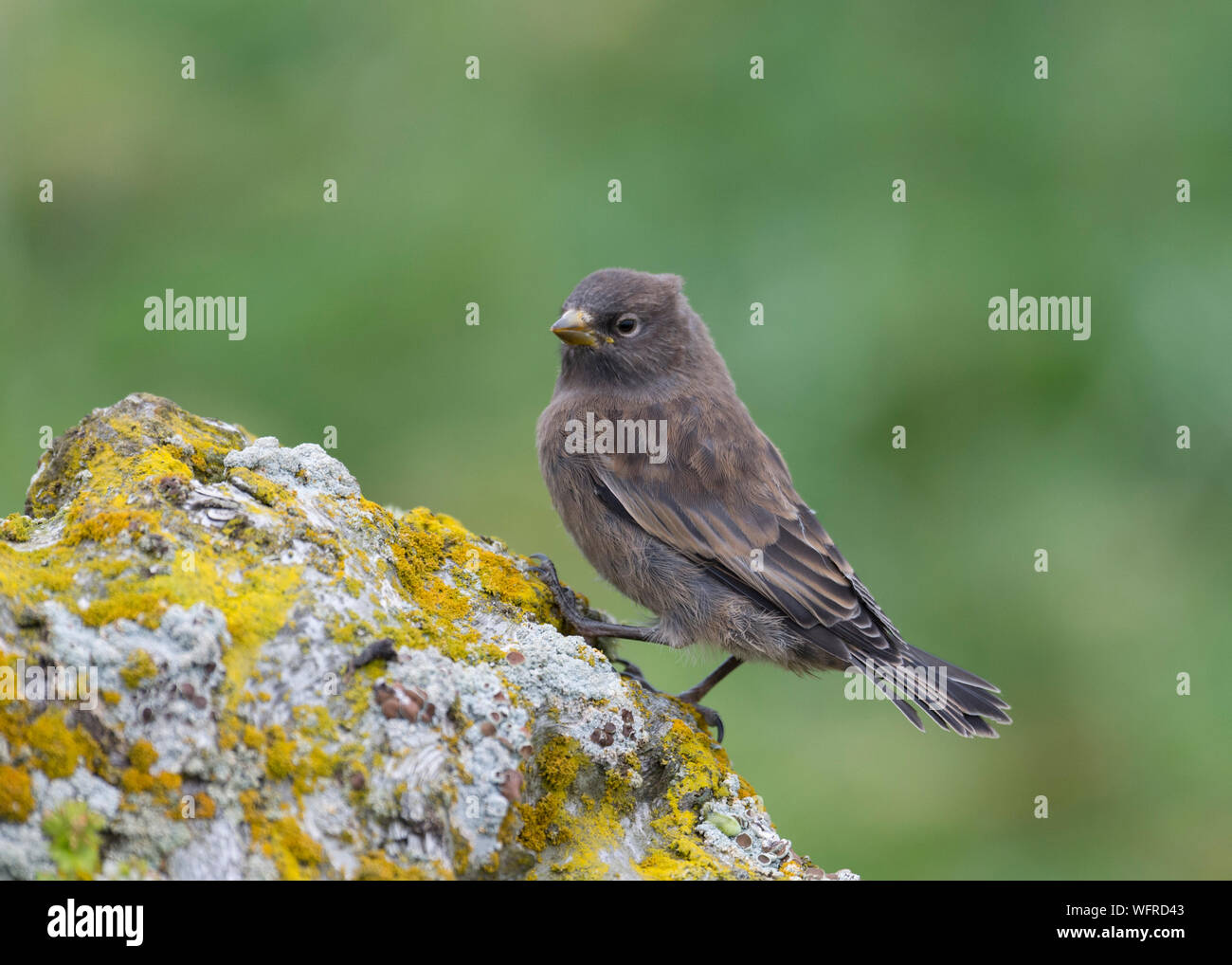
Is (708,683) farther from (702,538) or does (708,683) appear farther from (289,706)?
(289,706)

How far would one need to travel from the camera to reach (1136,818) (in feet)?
23.4

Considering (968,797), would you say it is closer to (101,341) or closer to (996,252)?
(996,252)

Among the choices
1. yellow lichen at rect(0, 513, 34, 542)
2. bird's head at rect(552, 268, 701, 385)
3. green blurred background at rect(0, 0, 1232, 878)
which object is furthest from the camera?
green blurred background at rect(0, 0, 1232, 878)

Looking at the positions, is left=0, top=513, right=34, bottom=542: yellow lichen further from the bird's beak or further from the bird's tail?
the bird's tail

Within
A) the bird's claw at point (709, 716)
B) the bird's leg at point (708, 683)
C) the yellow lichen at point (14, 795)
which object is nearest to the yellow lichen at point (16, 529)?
the yellow lichen at point (14, 795)

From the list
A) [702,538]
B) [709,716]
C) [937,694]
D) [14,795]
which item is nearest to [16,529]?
[14,795]

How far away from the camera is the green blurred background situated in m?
7.50

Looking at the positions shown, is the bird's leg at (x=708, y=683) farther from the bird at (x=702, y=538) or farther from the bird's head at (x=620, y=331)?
the bird's head at (x=620, y=331)

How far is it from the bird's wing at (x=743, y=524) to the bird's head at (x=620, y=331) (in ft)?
1.66

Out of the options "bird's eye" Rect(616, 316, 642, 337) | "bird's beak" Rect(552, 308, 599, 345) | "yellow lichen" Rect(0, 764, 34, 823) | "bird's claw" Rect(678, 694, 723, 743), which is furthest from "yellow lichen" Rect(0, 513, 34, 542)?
"bird's eye" Rect(616, 316, 642, 337)

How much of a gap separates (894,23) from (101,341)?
6.68 metres

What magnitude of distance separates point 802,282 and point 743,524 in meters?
4.21

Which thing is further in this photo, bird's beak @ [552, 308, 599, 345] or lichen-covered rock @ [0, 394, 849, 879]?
bird's beak @ [552, 308, 599, 345]

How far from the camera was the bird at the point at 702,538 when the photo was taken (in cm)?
496
